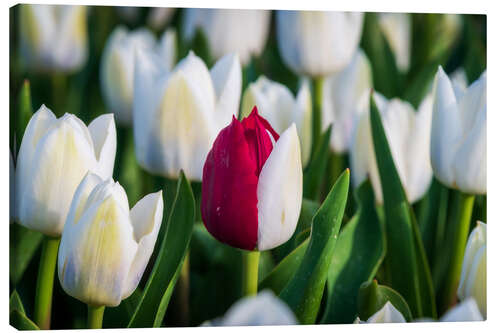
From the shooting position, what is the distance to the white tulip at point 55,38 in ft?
3.96

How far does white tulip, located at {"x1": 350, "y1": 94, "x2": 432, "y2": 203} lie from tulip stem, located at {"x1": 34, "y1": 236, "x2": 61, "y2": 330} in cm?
47

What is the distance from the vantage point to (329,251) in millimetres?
1011

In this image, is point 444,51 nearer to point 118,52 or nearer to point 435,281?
point 435,281

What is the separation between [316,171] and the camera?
1.21 meters

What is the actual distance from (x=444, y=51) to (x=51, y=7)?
2.33ft

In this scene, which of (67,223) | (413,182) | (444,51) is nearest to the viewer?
(67,223)

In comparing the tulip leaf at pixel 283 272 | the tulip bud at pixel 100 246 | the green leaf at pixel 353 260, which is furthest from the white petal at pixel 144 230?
the green leaf at pixel 353 260

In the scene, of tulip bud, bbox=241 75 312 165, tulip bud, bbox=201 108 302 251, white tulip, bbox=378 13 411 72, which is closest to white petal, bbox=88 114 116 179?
tulip bud, bbox=201 108 302 251

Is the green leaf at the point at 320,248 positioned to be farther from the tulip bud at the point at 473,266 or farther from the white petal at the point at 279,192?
the tulip bud at the point at 473,266

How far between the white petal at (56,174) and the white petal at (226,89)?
0.69 ft

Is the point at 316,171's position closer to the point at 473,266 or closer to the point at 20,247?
the point at 473,266
